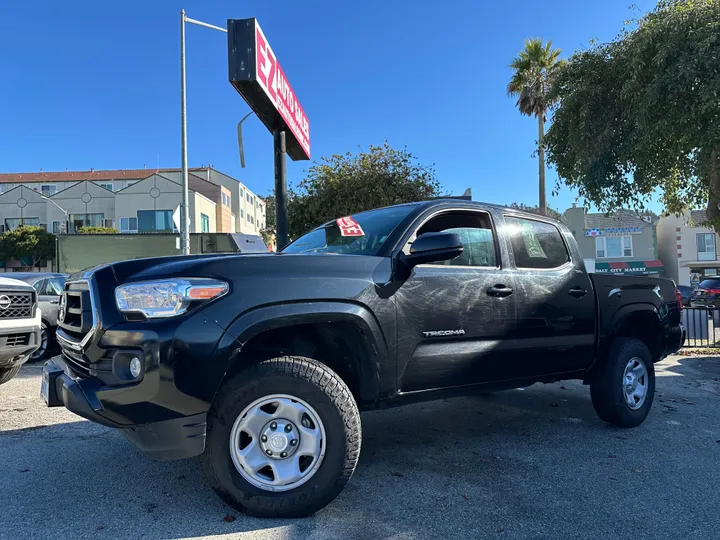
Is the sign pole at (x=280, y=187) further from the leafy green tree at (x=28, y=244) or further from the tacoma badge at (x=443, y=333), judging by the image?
the leafy green tree at (x=28, y=244)

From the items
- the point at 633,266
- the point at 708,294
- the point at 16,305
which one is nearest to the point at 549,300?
the point at 16,305

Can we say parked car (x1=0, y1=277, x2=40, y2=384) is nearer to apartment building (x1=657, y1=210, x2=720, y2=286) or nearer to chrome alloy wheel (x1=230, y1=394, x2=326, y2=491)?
chrome alloy wheel (x1=230, y1=394, x2=326, y2=491)

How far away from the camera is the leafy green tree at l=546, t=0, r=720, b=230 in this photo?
8039mm

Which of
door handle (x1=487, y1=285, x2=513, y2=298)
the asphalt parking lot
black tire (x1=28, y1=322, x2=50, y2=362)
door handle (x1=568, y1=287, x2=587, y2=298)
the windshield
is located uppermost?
the windshield

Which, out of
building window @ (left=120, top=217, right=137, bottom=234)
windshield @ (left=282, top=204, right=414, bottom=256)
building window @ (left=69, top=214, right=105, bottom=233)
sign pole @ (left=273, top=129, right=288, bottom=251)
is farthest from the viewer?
building window @ (left=69, top=214, right=105, bottom=233)

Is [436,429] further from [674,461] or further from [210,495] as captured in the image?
[210,495]

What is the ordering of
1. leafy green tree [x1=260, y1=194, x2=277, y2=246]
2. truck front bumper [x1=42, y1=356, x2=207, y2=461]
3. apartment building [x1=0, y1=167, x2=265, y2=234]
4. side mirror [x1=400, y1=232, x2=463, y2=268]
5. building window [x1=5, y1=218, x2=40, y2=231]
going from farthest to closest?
building window [x1=5, y1=218, x2=40, y2=231]
apartment building [x1=0, y1=167, x2=265, y2=234]
leafy green tree [x1=260, y1=194, x2=277, y2=246]
side mirror [x1=400, y1=232, x2=463, y2=268]
truck front bumper [x1=42, y1=356, x2=207, y2=461]

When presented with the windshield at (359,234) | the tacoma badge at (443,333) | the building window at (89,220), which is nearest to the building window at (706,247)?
the windshield at (359,234)

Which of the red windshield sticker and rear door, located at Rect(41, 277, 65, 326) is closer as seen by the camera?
the red windshield sticker

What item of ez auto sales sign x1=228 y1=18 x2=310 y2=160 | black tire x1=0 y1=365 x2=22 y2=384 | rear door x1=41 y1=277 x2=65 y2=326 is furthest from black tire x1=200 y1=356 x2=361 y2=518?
rear door x1=41 y1=277 x2=65 y2=326

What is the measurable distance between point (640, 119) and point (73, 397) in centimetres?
902

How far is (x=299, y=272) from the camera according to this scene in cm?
287

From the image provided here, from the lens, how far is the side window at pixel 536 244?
4078 mm

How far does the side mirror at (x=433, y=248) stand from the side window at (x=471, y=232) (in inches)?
20.6
